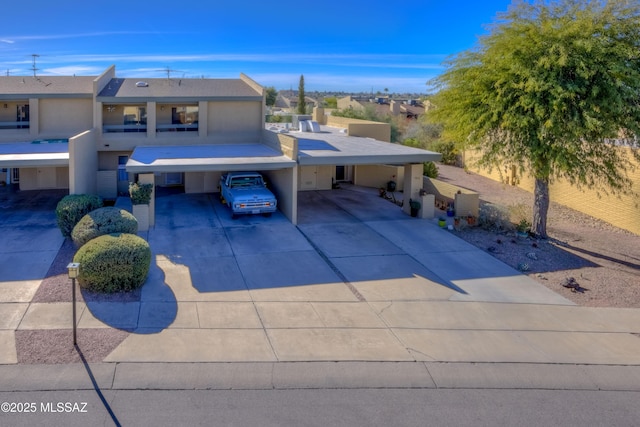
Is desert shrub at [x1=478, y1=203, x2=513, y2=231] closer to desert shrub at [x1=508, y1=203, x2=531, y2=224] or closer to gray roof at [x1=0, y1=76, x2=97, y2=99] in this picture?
desert shrub at [x1=508, y1=203, x2=531, y2=224]

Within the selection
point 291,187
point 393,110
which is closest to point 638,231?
point 291,187

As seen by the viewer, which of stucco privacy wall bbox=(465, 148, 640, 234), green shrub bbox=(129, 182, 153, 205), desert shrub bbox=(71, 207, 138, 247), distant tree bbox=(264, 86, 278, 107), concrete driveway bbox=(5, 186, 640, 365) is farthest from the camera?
distant tree bbox=(264, 86, 278, 107)

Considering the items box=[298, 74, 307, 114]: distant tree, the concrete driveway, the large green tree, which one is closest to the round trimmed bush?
the concrete driveway

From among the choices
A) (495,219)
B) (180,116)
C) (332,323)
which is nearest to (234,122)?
(180,116)

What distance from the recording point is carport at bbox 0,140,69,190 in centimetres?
2016

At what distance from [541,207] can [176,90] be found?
1873 cm

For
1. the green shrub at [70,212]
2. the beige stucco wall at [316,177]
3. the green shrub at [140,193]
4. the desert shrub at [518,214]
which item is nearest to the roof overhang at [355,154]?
the beige stucco wall at [316,177]

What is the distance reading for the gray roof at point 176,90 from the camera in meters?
26.0

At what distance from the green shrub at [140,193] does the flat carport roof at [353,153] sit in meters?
5.81

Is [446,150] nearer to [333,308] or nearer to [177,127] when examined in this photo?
[177,127]

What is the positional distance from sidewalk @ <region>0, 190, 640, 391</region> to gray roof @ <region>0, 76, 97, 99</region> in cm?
1102

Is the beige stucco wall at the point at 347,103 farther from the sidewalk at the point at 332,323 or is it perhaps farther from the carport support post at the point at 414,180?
the sidewalk at the point at 332,323

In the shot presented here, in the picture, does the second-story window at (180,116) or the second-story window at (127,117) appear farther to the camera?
the second-story window at (180,116)

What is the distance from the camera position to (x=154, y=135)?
86.5 feet
